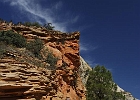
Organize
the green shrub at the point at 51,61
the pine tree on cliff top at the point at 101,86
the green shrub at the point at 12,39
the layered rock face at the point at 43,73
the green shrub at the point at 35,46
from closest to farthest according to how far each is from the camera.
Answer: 1. the layered rock face at the point at 43,73
2. the green shrub at the point at 51,61
3. the green shrub at the point at 12,39
4. the green shrub at the point at 35,46
5. the pine tree on cliff top at the point at 101,86

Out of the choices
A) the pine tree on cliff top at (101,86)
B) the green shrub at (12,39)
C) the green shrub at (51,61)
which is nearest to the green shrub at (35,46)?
the green shrub at (12,39)

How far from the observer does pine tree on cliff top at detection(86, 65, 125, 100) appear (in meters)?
33.6

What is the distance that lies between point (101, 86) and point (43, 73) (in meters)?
11.1

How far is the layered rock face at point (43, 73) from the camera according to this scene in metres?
22.3

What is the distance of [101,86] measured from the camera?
33531mm

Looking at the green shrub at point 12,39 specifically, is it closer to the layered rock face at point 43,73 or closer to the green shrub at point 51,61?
the layered rock face at point 43,73

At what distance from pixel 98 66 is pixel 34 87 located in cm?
1526

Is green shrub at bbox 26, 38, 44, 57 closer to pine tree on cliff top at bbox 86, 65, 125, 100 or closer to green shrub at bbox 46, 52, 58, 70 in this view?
green shrub at bbox 46, 52, 58, 70

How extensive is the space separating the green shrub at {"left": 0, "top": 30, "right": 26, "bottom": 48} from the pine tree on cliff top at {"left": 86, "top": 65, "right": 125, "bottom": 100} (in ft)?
34.6

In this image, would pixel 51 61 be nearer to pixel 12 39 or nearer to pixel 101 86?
pixel 12 39

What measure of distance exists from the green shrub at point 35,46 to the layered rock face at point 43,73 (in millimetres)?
1386

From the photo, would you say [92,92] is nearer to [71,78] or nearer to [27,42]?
[71,78]

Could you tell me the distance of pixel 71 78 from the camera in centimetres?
3409

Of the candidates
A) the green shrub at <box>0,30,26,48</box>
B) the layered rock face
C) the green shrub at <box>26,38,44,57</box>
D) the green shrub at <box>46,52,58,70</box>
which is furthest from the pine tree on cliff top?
the green shrub at <box>0,30,26,48</box>
